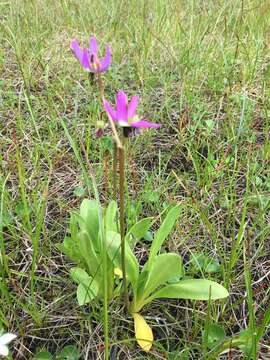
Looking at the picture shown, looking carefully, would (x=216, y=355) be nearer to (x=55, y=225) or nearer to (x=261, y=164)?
(x=55, y=225)

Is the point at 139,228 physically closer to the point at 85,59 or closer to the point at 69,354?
the point at 69,354

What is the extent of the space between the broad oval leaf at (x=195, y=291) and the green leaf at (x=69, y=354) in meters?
0.22

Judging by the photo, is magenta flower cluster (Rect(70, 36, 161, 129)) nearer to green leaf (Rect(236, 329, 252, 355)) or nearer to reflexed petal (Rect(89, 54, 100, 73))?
reflexed petal (Rect(89, 54, 100, 73))

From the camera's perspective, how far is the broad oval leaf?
105cm

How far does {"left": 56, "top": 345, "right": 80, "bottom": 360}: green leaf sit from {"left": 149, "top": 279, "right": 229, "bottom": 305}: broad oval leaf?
0.72 feet

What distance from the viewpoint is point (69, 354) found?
1062mm

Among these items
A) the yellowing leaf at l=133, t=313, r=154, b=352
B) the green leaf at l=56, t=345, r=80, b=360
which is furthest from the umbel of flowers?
the green leaf at l=56, t=345, r=80, b=360

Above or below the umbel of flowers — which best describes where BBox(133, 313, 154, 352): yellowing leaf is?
below

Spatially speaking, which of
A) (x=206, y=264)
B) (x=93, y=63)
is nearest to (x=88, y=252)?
(x=206, y=264)

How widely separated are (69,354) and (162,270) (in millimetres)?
310

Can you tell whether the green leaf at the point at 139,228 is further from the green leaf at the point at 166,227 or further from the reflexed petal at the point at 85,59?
the reflexed petal at the point at 85,59

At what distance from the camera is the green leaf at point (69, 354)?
1.06 m

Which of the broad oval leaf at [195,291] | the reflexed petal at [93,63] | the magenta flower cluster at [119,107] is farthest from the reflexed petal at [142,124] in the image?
the broad oval leaf at [195,291]

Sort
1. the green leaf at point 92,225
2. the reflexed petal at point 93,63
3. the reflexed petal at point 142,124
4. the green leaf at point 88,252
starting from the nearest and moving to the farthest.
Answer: the reflexed petal at point 142,124 → the reflexed petal at point 93,63 → the green leaf at point 88,252 → the green leaf at point 92,225
